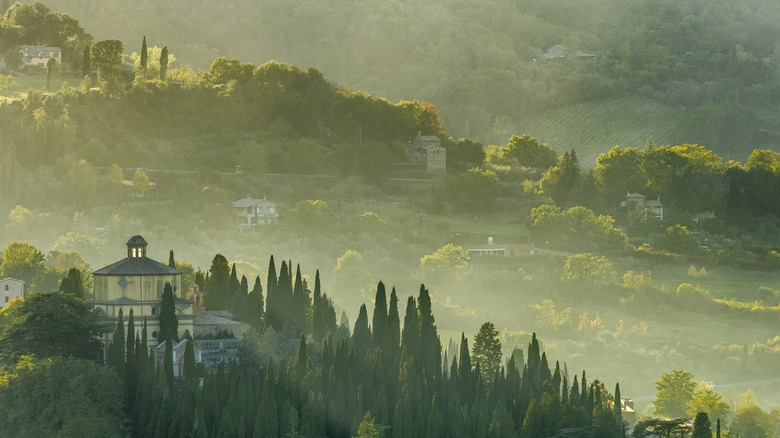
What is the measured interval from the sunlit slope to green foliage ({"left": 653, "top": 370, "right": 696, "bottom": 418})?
196 ft

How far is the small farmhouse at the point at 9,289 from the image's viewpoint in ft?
204

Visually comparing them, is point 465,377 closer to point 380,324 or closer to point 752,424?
point 380,324

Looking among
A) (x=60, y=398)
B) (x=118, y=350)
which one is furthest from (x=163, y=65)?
(x=60, y=398)

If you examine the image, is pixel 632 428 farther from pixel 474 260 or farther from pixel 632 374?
pixel 474 260

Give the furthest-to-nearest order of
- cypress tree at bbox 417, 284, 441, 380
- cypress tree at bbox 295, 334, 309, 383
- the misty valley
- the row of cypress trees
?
cypress tree at bbox 417, 284, 441, 380 < the misty valley < cypress tree at bbox 295, 334, 309, 383 < the row of cypress trees

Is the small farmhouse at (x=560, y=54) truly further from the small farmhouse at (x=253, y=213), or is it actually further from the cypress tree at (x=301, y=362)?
the cypress tree at (x=301, y=362)

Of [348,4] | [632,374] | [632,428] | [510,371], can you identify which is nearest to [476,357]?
[510,371]

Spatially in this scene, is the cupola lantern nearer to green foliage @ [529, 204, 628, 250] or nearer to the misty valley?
the misty valley

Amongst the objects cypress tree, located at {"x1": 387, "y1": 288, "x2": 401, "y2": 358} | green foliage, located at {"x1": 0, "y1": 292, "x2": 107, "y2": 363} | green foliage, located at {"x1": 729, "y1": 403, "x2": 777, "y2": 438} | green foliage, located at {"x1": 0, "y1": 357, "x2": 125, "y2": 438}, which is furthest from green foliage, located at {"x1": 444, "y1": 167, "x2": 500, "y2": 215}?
green foliage, located at {"x1": 0, "y1": 357, "x2": 125, "y2": 438}

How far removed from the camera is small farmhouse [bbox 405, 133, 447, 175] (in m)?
105

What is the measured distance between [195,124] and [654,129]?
4424 cm

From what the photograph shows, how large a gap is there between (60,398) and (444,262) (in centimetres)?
4375

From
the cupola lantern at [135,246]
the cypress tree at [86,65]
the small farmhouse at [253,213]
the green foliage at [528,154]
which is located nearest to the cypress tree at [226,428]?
the cupola lantern at [135,246]

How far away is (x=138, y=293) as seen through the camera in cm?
5394
